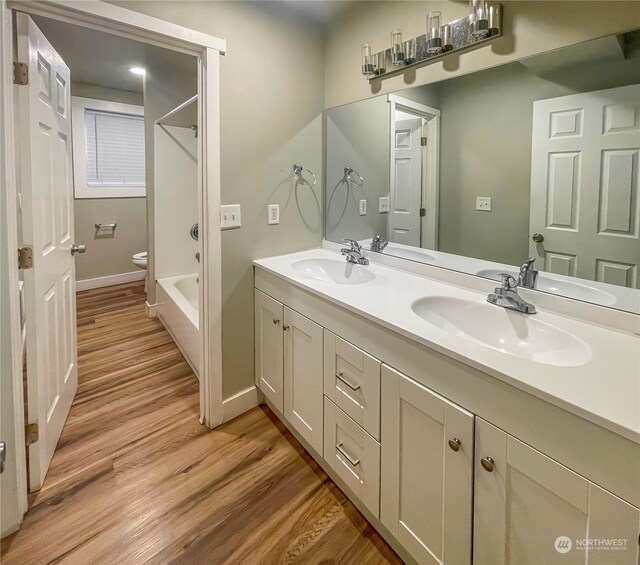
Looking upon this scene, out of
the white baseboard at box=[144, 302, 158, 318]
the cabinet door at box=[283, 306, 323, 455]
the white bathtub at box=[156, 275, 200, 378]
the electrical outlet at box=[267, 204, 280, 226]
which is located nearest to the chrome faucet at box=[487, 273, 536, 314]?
the cabinet door at box=[283, 306, 323, 455]

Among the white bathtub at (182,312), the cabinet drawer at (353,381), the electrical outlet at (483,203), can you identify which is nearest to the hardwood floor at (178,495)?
the white bathtub at (182,312)

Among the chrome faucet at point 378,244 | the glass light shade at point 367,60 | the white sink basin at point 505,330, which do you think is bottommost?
the white sink basin at point 505,330

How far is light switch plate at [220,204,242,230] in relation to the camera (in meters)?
1.93

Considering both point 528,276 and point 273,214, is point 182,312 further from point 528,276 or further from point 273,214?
point 528,276

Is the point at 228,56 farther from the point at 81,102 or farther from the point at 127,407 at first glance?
the point at 81,102

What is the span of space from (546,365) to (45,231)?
197cm

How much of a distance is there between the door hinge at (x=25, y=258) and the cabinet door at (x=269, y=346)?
1.02m

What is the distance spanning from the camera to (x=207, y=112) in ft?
5.88

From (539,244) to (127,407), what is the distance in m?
2.31

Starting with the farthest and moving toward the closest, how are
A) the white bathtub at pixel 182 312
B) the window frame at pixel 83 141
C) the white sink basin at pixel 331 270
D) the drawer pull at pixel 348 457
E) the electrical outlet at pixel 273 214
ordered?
the window frame at pixel 83 141
the white bathtub at pixel 182 312
the electrical outlet at pixel 273 214
the white sink basin at pixel 331 270
the drawer pull at pixel 348 457

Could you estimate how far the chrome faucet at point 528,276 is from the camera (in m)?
1.36

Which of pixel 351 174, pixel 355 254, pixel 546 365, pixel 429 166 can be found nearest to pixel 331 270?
pixel 355 254

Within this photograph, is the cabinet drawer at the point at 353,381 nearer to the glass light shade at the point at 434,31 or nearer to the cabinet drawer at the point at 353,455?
the cabinet drawer at the point at 353,455

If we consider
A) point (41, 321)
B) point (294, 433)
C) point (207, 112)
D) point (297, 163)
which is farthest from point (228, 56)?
point (294, 433)
